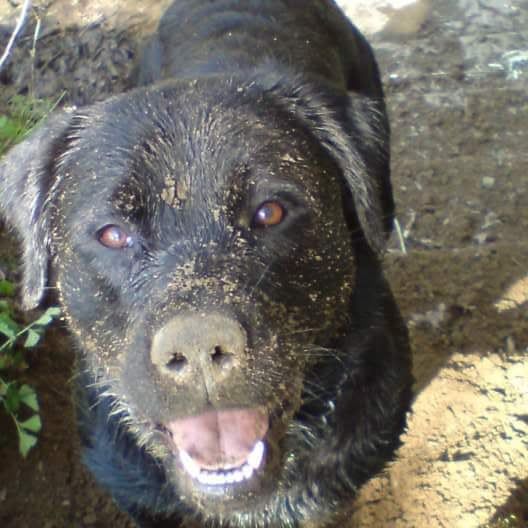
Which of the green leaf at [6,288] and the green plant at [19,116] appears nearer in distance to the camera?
the green leaf at [6,288]

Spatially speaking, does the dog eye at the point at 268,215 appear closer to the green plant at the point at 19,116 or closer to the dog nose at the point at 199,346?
the dog nose at the point at 199,346

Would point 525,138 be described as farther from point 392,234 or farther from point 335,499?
point 335,499

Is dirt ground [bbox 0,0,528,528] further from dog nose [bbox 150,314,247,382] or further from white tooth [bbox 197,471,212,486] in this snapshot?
dog nose [bbox 150,314,247,382]

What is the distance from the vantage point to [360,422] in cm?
280

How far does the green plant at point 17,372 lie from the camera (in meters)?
3.16

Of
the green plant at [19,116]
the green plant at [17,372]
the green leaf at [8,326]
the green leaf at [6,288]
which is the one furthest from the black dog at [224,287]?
the green plant at [19,116]

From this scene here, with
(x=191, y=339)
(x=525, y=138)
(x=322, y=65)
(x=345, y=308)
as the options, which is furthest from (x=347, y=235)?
(x=525, y=138)

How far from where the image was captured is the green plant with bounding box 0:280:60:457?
124 inches

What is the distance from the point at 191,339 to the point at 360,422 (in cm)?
112

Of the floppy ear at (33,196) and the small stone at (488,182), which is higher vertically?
the floppy ear at (33,196)

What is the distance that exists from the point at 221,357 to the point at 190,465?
448 millimetres

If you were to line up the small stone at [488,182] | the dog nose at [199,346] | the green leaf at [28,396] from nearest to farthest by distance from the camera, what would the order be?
the dog nose at [199,346]
the green leaf at [28,396]
the small stone at [488,182]

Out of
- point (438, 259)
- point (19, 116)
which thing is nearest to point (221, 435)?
point (438, 259)

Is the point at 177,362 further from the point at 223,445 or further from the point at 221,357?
the point at 223,445
